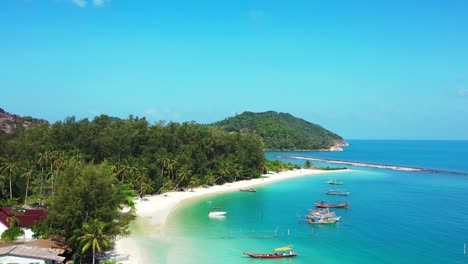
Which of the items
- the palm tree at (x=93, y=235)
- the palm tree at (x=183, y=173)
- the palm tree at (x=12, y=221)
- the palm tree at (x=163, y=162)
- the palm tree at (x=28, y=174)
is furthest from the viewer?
the palm tree at (x=183, y=173)

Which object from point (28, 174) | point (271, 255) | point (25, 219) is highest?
point (28, 174)

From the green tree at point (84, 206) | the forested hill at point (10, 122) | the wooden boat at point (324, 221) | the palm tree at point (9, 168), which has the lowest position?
the wooden boat at point (324, 221)

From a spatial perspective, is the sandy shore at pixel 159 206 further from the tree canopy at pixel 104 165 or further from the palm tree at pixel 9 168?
the palm tree at pixel 9 168

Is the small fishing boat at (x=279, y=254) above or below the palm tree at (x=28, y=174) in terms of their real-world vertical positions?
below

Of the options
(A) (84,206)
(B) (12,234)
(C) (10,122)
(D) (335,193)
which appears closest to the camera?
(A) (84,206)

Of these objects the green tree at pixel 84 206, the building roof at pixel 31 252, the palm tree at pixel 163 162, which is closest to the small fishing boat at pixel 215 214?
the palm tree at pixel 163 162

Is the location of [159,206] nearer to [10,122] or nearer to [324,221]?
[324,221]

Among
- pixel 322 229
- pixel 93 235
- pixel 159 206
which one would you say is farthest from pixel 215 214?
pixel 93 235

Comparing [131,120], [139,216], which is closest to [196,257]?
[139,216]
